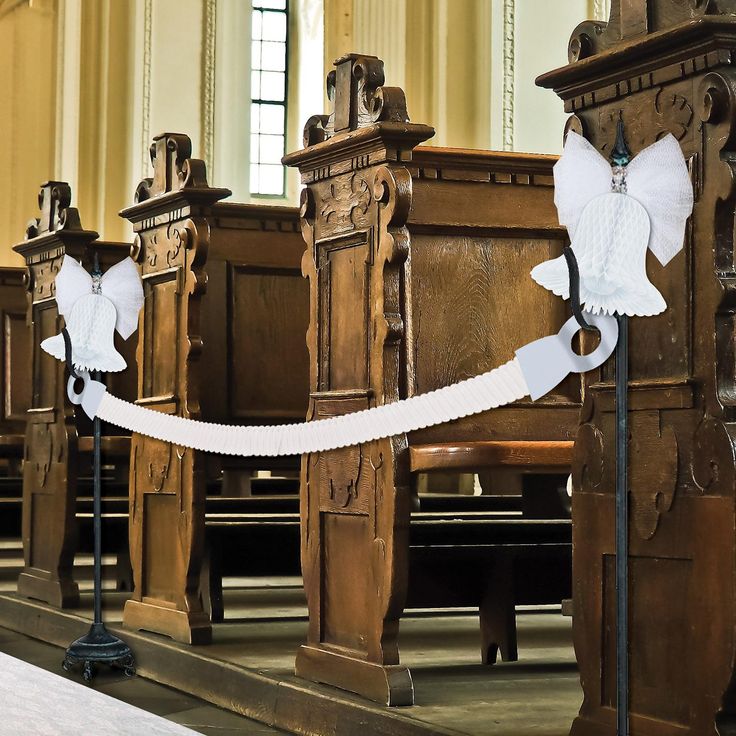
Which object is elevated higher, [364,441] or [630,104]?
[630,104]

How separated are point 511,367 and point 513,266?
1.28 metres

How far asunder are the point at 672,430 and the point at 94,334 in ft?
9.38

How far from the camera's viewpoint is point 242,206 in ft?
21.7

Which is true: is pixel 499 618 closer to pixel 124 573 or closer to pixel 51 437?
pixel 51 437

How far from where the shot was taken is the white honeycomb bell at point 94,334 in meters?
5.61

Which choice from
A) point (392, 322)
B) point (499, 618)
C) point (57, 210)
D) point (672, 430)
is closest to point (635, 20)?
point (672, 430)

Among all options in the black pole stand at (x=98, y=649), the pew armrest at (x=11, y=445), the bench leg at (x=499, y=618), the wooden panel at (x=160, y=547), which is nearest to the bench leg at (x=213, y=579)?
the wooden panel at (x=160, y=547)

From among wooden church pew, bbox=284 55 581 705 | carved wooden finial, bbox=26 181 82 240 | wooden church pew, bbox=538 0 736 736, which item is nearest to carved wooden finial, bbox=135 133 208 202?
carved wooden finial, bbox=26 181 82 240

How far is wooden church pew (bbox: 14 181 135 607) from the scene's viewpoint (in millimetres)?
6832

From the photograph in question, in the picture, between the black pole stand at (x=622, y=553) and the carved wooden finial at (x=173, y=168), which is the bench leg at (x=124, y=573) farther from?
the black pole stand at (x=622, y=553)

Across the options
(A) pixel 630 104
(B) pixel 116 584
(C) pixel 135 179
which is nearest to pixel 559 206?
(A) pixel 630 104

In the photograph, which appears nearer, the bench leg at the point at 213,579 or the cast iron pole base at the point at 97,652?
the cast iron pole base at the point at 97,652

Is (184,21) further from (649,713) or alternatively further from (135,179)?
(649,713)

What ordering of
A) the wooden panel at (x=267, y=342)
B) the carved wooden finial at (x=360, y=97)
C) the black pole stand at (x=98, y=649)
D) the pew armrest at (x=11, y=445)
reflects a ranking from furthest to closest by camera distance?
the pew armrest at (x=11, y=445) < the wooden panel at (x=267, y=342) < the black pole stand at (x=98, y=649) < the carved wooden finial at (x=360, y=97)
